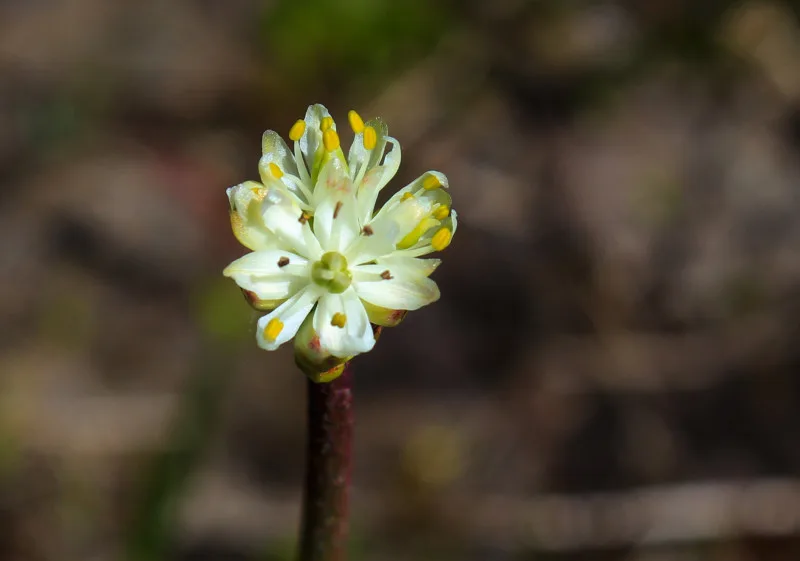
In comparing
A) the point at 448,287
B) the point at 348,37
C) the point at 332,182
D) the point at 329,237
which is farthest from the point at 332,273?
the point at 348,37

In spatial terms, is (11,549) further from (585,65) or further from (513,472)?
(585,65)

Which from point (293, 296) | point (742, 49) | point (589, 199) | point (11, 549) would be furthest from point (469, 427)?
point (742, 49)

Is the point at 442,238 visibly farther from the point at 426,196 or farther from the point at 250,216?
the point at 250,216

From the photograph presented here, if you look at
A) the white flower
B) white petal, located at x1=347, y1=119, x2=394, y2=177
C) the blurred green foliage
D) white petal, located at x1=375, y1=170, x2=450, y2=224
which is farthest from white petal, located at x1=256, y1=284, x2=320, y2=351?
the blurred green foliage

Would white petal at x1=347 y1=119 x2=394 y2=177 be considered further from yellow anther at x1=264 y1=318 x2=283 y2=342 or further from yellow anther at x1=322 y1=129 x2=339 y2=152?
yellow anther at x1=264 y1=318 x2=283 y2=342

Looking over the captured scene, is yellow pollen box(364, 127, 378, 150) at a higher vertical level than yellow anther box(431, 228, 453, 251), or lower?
higher

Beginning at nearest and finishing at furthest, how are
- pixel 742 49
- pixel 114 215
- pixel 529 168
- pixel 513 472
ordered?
pixel 513 472 < pixel 114 215 < pixel 529 168 < pixel 742 49
